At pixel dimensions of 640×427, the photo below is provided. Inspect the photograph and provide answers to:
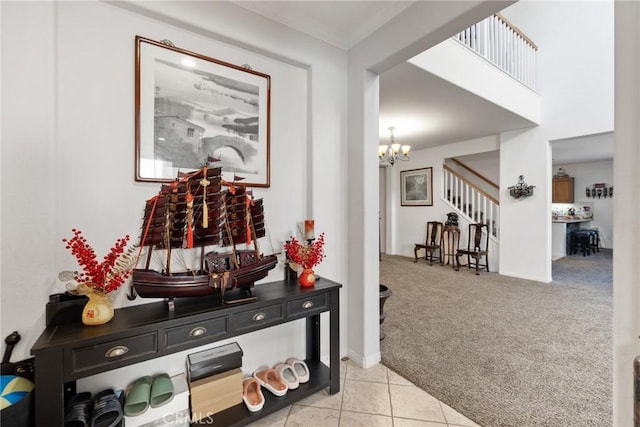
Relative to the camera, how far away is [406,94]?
10.5 feet

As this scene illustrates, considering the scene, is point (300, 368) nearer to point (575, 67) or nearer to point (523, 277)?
point (523, 277)

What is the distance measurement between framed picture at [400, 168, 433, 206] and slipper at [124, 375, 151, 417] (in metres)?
5.86

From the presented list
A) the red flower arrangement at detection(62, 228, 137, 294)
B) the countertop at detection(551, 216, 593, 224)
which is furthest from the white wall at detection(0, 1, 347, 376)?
the countertop at detection(551, 216, 593, 224)

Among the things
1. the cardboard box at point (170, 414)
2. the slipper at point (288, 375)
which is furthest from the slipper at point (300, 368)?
the cardboard box at point (170, 414)

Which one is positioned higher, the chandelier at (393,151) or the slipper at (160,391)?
the chandelier at (393,151)

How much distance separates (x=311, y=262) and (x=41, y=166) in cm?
144

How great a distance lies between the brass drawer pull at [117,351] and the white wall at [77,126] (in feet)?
1.15

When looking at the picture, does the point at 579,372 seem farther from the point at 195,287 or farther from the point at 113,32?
the point at 113,32

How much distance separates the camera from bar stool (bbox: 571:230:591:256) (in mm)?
6742

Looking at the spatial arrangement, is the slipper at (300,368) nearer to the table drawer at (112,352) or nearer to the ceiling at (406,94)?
the table drawer at (112,352)

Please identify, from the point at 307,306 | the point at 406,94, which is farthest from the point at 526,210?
the point at 307,306

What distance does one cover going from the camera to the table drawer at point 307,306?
157 centimetres

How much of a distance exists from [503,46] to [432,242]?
11.7 ft

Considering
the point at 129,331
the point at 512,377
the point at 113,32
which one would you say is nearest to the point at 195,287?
the point at 129,331
